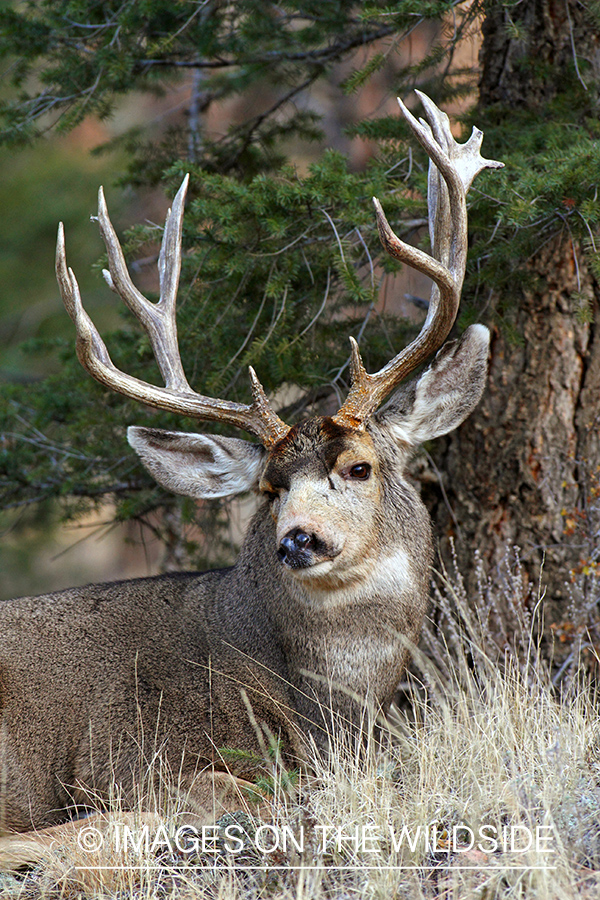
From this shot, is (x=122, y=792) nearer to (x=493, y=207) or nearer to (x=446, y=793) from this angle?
(x=446, y=793)

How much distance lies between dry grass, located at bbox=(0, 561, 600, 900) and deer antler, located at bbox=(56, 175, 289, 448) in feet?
4.90

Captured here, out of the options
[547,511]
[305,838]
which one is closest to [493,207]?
[547,511]

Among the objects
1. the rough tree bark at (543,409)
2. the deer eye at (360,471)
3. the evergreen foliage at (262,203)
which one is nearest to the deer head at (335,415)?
the deer eye at (360,471)

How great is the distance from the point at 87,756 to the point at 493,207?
3708 mm

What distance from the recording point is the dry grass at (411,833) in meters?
3.07

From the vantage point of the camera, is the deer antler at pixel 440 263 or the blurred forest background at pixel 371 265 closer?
the deer antler at pixel 440 263

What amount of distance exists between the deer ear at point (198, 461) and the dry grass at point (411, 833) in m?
1.39

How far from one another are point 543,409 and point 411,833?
126 inches

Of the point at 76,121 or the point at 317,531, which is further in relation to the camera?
the point at 76,121

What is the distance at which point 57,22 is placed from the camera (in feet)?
20.7

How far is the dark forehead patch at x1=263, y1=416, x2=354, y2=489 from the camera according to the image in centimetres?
446

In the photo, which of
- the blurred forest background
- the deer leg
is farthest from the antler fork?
the deer leg

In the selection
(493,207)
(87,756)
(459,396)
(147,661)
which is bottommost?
(87,756)
